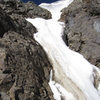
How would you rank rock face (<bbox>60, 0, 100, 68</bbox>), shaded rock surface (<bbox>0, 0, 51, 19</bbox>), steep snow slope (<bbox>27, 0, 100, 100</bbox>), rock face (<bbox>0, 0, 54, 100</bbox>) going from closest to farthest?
rock face (<bbox>0, 0, 54, 100</bbox>) < steep snow slope (<bbox>27, 0, 100, 100</bbox>) < rock face (<bbox>60, 0, 100, 68</bbox>) < shaded rock surface (<bbox>0, 0, 51, 19</bbox>)

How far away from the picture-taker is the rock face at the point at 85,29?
12.3 m

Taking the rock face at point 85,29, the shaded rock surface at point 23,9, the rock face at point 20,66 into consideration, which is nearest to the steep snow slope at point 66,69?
the rock face at point 20,66

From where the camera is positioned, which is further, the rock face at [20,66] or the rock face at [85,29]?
the rock face at [85,29]

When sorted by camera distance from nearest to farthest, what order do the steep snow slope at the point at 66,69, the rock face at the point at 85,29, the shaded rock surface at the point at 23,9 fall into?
the steep snow slope at the point at 66,69 < the rock face at the point at 85,29 < the shaded rock surface at the point at 23,9

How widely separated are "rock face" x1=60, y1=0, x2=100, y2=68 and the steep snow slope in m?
0.58

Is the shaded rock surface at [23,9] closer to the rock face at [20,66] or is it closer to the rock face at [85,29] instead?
the rock face at [85,29]

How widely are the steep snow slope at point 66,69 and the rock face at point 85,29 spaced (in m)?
0.58

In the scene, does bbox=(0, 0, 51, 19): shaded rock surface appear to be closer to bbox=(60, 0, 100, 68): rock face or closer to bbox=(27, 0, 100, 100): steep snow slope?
bbox=(60, 0, 100, 68): rock face

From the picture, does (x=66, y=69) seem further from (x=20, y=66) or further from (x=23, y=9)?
(x=23, y=9)

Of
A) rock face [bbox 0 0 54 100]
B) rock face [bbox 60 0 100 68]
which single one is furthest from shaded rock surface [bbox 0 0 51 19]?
rock face [bbox 0 0 54 100]

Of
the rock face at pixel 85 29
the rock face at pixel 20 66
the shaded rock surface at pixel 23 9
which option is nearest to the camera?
the rock face at pixel 20 66

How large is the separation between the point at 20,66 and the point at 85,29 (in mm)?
5586

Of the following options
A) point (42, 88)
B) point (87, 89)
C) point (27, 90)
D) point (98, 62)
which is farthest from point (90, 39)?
point (27, 90)

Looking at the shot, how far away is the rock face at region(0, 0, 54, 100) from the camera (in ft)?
26.8
